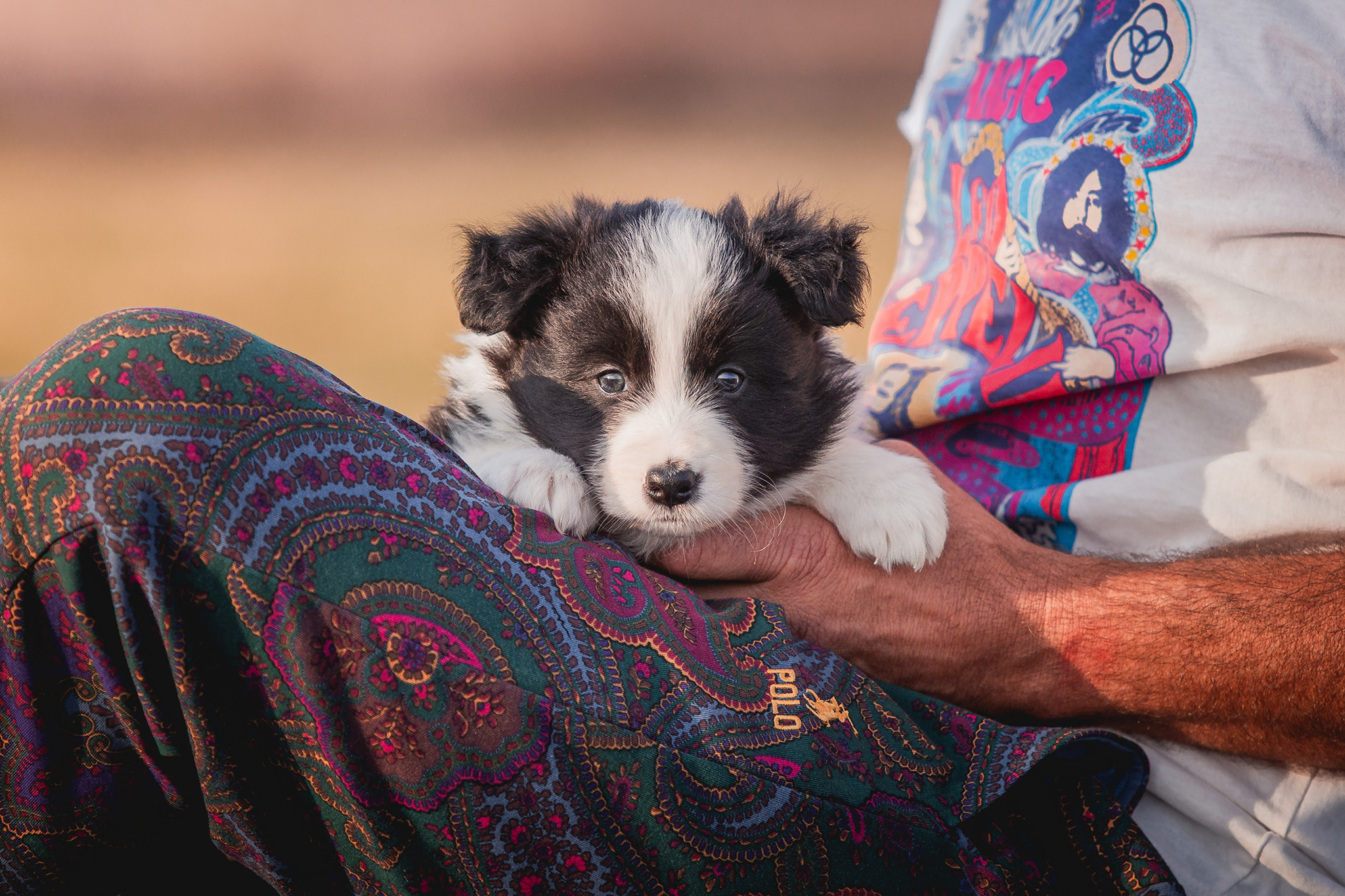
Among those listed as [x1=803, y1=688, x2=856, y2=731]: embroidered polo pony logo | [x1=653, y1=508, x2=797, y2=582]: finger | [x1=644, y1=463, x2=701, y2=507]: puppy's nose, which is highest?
[x1=644, y1=463, x2=701, y2=507]: puppy's nose

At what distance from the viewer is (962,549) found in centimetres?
204

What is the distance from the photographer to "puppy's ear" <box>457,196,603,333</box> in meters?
A: 2.02

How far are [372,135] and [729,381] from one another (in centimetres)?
924

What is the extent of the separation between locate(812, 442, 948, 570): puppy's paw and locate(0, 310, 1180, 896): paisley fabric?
1.99 feet

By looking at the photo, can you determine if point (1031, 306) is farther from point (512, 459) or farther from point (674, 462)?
point (512, 459)

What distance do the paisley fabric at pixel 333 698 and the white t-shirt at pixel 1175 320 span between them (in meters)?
0.50

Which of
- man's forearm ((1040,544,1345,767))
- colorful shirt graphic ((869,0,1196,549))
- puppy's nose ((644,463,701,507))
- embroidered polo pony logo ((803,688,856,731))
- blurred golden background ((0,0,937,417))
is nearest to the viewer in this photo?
embroidered polo pony logo ((803,688,856,731))

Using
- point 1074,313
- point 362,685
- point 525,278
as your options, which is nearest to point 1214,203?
point 1074,313

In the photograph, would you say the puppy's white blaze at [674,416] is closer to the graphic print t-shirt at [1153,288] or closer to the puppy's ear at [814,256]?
the puppy's ear at [814,256]

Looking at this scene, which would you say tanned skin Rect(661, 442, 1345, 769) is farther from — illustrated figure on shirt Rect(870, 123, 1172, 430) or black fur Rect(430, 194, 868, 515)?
illustrated figure on shirt Rect(870, 123, 1172, 430)

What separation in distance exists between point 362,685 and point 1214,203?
2.01m

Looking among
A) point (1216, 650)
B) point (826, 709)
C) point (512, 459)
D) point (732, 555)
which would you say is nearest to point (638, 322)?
point (512, 459)

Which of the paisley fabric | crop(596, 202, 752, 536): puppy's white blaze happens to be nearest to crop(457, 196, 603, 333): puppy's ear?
crop(596, 202, 752, 536): puppy's white blaze

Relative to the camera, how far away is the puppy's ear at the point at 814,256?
2.04 m
